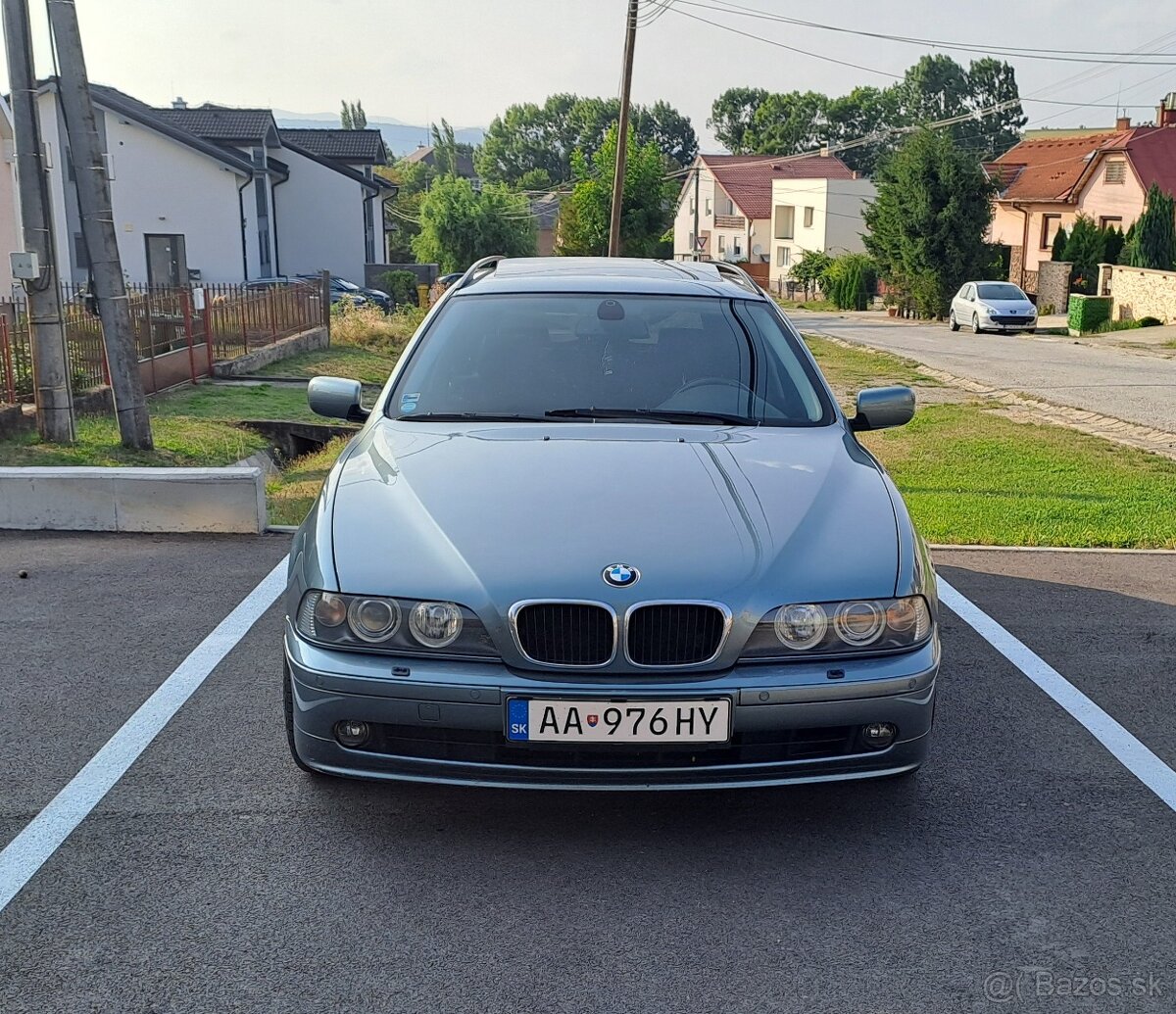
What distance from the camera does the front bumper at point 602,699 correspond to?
11.3ft

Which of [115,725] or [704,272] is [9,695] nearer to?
[115,725]

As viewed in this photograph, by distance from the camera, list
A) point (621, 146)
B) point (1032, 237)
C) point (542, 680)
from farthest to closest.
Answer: point (1032, 237) < point (621, 146) < point (542, 680)

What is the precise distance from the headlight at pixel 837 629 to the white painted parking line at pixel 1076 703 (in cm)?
118

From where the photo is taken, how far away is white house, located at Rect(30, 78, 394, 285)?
36875 mm

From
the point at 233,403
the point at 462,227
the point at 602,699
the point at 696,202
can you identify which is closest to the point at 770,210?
the point at 696,202

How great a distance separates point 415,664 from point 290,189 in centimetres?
4950

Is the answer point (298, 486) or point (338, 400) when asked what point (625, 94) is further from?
point (338, 400)

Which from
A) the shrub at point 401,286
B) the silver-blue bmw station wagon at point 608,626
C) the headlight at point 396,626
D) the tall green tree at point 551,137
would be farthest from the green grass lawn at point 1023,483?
the tall green tree at point 551,137

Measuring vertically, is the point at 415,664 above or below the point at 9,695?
above

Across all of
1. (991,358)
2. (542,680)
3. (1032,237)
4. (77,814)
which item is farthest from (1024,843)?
(1032,237)

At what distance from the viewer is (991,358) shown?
27.8 meters

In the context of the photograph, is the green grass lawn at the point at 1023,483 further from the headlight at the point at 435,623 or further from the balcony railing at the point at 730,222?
the balcony railing at the point at 730,222

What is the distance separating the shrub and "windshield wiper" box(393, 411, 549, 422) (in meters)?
47.1

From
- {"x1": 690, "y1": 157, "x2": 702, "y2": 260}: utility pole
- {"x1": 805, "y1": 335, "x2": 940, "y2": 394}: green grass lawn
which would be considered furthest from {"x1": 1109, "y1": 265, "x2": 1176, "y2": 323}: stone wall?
{"x1": 690, "y1": 157, "x2": 702, "y2": 260}: utility pole
